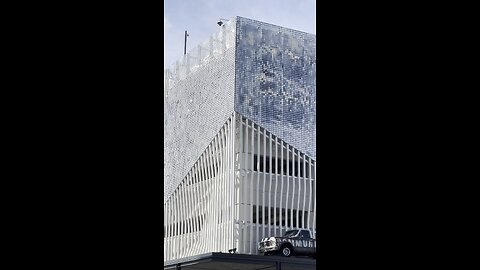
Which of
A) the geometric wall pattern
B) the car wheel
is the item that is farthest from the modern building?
the car wheel

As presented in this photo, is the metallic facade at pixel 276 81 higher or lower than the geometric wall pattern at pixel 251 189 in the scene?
higher

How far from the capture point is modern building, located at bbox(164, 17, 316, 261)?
194ft

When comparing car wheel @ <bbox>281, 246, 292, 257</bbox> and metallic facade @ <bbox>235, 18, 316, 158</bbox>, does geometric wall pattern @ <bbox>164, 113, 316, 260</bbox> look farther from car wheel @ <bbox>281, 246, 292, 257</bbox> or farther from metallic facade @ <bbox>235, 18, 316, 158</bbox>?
car wheel @ <bbox>281, 246, 292, 257</bbox>

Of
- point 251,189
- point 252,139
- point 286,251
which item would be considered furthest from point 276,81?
point 286,251

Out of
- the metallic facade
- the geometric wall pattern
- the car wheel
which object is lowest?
the car wheel

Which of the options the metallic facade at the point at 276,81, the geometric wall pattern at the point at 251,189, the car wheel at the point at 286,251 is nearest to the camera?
the car wheel at the point at 286,251

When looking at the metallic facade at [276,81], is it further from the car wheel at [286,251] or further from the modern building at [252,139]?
the car wheel at [286,251]

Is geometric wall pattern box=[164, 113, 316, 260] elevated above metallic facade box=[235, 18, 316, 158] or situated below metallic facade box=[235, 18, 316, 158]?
below

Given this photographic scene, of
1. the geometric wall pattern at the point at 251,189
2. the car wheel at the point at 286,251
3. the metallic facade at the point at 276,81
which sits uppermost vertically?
the metallic facade at the point at 276,81

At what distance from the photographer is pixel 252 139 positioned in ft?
197

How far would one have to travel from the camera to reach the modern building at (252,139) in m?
59.1

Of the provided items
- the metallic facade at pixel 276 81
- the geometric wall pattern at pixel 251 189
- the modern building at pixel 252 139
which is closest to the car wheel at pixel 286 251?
the modern building at pixel 252 139

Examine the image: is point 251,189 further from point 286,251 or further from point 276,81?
point 286,251
